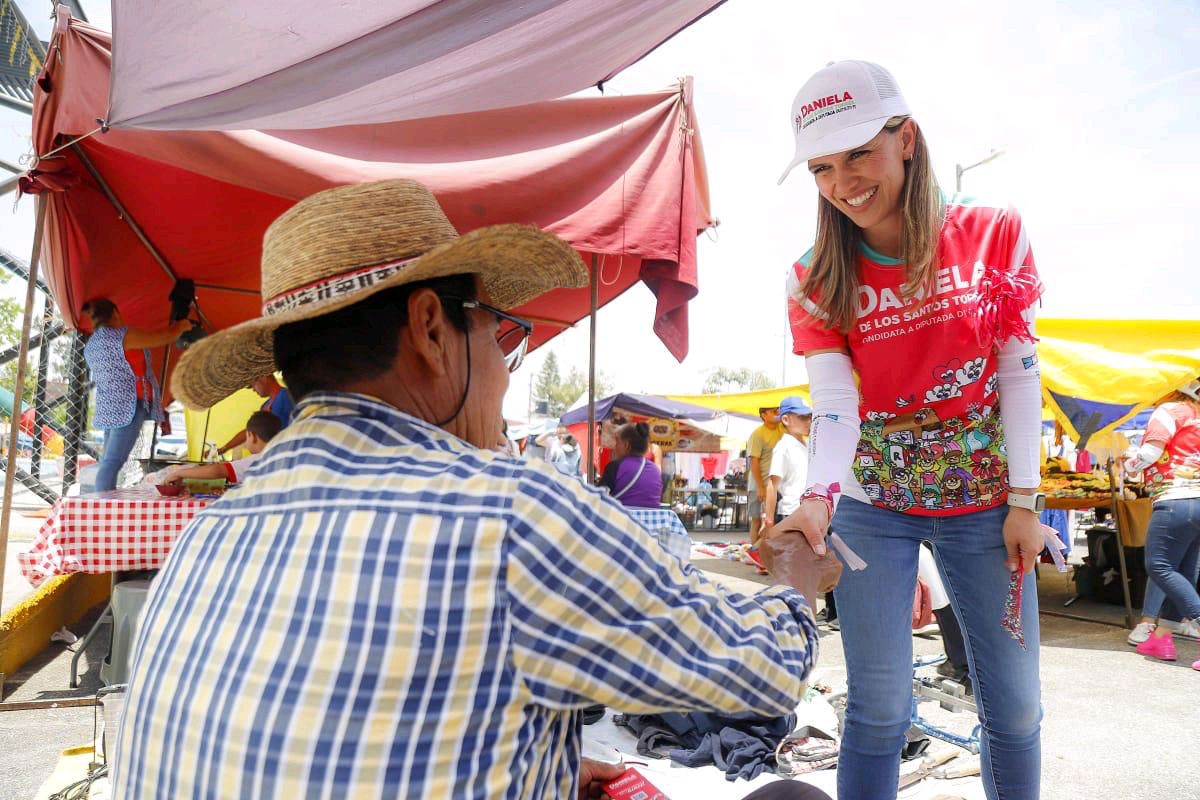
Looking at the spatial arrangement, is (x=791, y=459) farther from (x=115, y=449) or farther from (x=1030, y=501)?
(x=115, y=449)

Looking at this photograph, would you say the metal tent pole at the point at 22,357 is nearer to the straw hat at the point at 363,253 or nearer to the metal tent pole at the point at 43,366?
the metal tent pole at the point at 43,366

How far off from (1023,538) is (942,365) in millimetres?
471

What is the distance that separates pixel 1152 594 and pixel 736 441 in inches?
584

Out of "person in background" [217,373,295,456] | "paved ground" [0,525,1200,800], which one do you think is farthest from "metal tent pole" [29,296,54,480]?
"person in background" [217,373,295,456]

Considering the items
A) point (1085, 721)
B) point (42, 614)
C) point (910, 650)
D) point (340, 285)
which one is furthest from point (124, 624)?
point (1085, 721)

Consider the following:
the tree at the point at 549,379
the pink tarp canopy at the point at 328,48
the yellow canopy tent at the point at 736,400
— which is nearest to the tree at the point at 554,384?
the tree at the point at 549,379

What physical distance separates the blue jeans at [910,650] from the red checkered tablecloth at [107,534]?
3119mm

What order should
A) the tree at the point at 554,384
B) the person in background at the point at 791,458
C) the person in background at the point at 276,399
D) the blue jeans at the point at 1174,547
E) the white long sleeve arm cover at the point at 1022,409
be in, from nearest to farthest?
the white long sleeve arm cover at the point at 1022,409 < the person in background at the point at 276,399 < the blue jeans at the point at 1174,547 < the person in background at the point at 791,458 < the tree at the point at 554,384

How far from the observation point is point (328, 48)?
2434 millimetres

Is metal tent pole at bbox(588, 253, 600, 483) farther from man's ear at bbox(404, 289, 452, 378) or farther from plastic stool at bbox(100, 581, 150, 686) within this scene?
man's ear at bbox(404, 289, 452, 378)

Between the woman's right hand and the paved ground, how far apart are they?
1.83 feet

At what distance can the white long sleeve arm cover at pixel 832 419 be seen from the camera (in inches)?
78.6

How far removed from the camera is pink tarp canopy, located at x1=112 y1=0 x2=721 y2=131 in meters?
2.30

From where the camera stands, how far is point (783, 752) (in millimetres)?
3309
